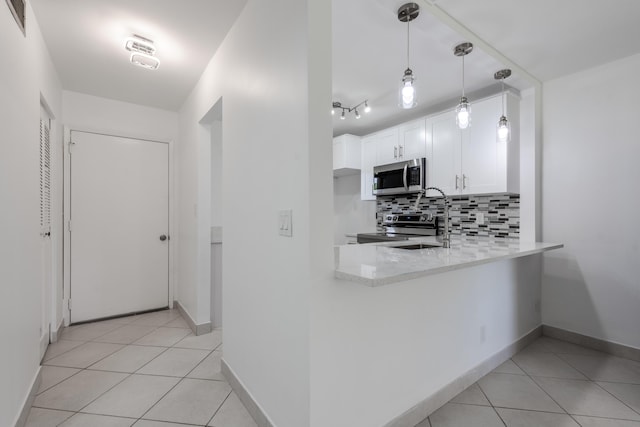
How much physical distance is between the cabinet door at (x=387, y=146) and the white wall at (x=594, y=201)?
151 cm

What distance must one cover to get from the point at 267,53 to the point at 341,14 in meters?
0.62

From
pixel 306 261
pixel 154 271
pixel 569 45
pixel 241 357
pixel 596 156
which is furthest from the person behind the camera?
pixel 154 271

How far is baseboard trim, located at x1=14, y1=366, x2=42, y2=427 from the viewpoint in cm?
157

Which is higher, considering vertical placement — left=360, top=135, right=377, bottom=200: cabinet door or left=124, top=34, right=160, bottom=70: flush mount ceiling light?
left=124, top=34, right=160, bottom=70: flush mount ceiling light

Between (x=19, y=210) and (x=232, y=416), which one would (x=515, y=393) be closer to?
(x=232, y=416)

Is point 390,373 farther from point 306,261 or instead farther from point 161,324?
point 161,324

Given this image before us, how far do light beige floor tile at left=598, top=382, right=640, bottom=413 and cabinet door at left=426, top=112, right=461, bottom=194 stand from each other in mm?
1849

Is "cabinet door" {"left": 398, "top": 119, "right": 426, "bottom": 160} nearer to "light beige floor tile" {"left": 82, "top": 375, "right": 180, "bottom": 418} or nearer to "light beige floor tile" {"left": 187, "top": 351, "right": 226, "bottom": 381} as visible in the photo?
"light beige floor tile" {"left": 187, "top": 351, "right": 226, "bottom": 381}

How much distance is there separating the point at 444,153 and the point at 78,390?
12.1ft

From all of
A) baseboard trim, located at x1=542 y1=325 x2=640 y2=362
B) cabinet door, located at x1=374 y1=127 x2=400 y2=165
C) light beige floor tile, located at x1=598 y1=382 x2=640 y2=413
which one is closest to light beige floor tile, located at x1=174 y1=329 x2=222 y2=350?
cabinet door, located at x1=374 y1=127 x2=400 y2=165

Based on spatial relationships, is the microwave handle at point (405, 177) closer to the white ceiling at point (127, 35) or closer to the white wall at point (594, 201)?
the white wall at point (594, 201)

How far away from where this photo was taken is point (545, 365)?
2291 millimetres

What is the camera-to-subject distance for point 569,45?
7.29ft

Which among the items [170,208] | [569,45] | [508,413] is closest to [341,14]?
[569,45]
